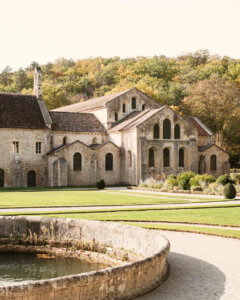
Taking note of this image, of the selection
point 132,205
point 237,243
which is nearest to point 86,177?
point 132,205

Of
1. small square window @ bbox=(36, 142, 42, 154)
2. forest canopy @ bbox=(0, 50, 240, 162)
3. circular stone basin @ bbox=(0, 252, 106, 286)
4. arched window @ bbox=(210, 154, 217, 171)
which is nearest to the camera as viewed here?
circular stone basin @ bbox=(0, 252, 106, 286)

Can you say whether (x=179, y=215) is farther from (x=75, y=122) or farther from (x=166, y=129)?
(x=75, y=122)

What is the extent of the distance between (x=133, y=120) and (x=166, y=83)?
46.8 metres

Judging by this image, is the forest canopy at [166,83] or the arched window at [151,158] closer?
the arched window at [151,158]

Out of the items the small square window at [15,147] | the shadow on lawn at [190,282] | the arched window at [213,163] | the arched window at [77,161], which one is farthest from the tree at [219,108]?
the shadow on lawn at [190,282]

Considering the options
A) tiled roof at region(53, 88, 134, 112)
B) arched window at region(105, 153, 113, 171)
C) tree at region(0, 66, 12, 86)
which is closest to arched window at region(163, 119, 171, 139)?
arched window at region(105, 153, 113, 171)

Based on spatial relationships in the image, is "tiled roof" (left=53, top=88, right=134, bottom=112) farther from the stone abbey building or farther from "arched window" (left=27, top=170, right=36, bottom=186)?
"arched window" (left=27, top=170, right=36, bottom=186)

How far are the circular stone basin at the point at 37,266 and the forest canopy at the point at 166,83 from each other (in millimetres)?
57065

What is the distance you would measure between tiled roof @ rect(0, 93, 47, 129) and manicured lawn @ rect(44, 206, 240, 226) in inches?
1200

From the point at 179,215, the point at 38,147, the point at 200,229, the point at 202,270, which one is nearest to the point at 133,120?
the point at 38,147

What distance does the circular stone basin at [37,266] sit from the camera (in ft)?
40.3

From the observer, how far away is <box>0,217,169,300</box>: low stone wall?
318 inches

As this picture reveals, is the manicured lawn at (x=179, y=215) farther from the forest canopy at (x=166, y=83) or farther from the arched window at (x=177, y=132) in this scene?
the forest canopy at (x=166, y=83)

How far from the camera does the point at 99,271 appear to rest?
863cm
